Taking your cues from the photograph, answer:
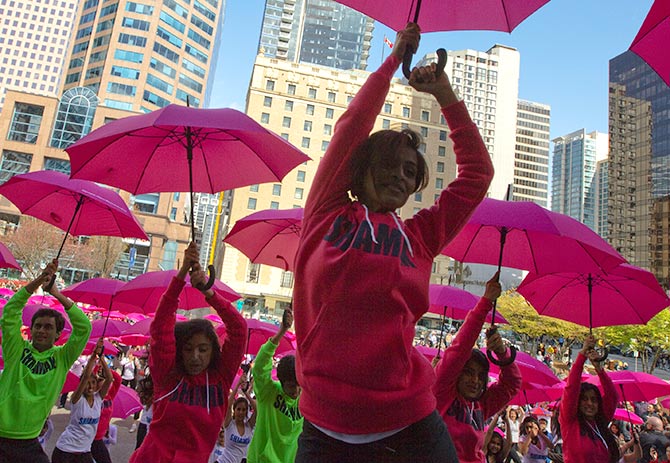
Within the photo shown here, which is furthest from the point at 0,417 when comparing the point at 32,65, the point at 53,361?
the point at 32,65

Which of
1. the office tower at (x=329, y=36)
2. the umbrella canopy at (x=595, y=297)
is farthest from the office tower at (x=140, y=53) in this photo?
the umbrella canopy at (x=595, y=297)

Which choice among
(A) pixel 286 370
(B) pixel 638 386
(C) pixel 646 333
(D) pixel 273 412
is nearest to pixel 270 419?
(D) pixel 273 412

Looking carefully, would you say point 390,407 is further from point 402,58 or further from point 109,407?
point 109,407

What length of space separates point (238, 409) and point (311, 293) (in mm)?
5564

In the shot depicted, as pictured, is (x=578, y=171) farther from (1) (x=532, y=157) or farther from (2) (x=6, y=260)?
(2) (x=6, y=260)

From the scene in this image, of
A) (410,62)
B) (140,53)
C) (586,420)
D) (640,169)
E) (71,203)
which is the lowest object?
(586,420)

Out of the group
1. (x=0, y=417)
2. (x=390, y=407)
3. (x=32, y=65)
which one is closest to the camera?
(x=390, y=407)

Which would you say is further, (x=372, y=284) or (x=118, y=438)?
(x=118, y=438)

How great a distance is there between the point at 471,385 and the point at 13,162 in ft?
217

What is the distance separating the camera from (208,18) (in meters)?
82.2

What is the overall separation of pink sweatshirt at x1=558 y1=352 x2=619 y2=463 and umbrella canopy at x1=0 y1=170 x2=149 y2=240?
15.7 feet

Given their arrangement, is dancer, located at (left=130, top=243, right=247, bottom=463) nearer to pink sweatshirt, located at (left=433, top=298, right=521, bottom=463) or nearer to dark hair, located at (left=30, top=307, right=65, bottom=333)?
pink sweatshirt, located at (left=433, top=298, right=521, bottom=463)

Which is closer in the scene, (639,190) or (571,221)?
(571,221)

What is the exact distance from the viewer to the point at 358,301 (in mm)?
1633
